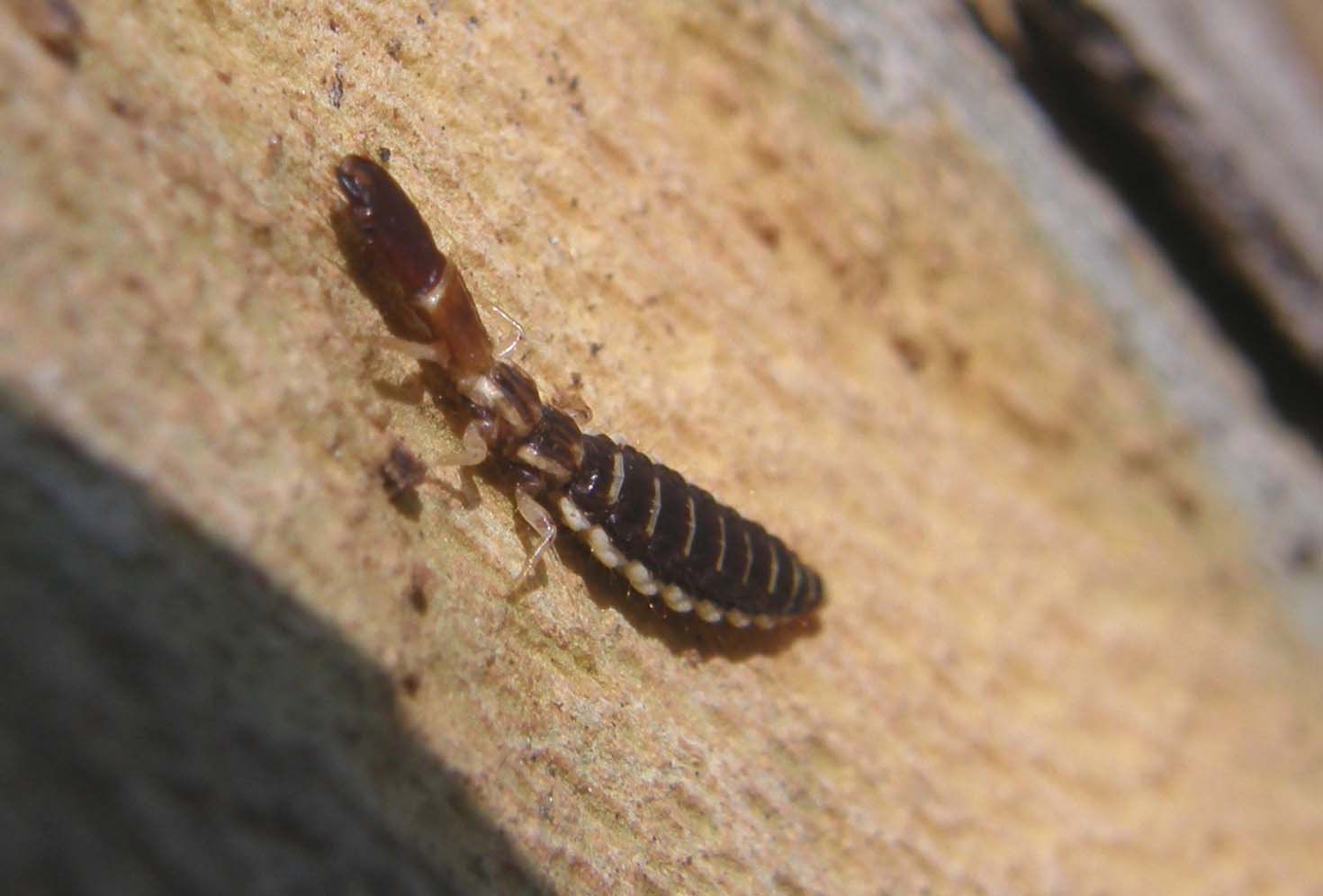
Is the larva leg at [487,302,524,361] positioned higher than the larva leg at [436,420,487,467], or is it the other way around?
the larva leg at [487,302,524,361]

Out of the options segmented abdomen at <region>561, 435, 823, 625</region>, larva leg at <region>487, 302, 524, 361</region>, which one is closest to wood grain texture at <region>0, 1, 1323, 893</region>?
larva leg at <region>487, 302, 524, 361</region>

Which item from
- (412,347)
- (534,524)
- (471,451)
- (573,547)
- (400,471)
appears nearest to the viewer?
(400,471)

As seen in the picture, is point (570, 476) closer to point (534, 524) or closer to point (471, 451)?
point (534, 524)

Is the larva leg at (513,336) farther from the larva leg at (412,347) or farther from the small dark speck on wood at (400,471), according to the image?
the small dark speck on wood at (400,471)

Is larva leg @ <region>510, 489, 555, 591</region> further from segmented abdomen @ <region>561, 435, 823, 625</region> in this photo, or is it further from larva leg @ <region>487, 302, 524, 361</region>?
larva leg @ <region>487, 302, 524, 361</region>

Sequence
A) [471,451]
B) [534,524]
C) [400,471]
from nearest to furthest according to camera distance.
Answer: [400,471], [471,451], [534,524]

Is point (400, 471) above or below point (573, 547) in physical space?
above

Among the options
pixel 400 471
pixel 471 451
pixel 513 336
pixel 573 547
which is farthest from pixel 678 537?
pixel 400 471

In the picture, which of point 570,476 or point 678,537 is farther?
point 678,537
